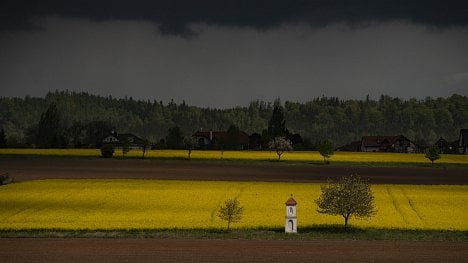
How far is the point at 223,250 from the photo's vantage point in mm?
35938

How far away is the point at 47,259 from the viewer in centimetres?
3297

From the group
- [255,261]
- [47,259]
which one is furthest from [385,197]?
[47,259]

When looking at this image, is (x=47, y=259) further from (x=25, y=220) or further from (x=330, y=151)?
(x=330, y=151)

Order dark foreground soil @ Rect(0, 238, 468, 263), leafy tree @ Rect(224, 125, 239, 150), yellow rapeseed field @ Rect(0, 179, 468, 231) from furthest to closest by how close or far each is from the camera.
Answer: leafy tree @ Rect(224, 125, 239, 150) → yellow rapeseed field @ Rect(0, 179, 468, 231) → dark foreground soil @ Rect(0, 238, 468, 263)

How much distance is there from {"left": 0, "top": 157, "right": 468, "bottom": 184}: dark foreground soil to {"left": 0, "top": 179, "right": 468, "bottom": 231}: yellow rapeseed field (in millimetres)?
14565

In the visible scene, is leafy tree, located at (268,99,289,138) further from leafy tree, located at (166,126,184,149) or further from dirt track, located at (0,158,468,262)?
dirt track, located at (0,158,468,262)

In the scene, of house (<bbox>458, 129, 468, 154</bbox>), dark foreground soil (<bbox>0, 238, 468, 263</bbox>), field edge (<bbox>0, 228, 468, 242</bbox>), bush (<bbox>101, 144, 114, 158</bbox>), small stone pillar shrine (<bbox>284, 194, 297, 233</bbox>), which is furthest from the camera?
house (<bbox>458, 129, 468, 154</bbox>)

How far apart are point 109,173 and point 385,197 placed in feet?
130

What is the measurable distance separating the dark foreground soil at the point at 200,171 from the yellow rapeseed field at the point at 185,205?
14.6 m

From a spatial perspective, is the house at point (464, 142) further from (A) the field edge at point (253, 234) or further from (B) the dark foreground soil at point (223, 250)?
(B) the dark foreground soil at point (223, 250)

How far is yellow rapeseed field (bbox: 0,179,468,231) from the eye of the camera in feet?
149

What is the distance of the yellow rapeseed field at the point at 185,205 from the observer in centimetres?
4538

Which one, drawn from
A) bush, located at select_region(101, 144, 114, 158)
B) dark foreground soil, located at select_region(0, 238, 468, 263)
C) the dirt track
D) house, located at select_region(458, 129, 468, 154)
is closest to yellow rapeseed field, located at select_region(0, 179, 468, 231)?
the dirt track

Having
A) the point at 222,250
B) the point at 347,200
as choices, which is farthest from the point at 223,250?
the point at 347,200
